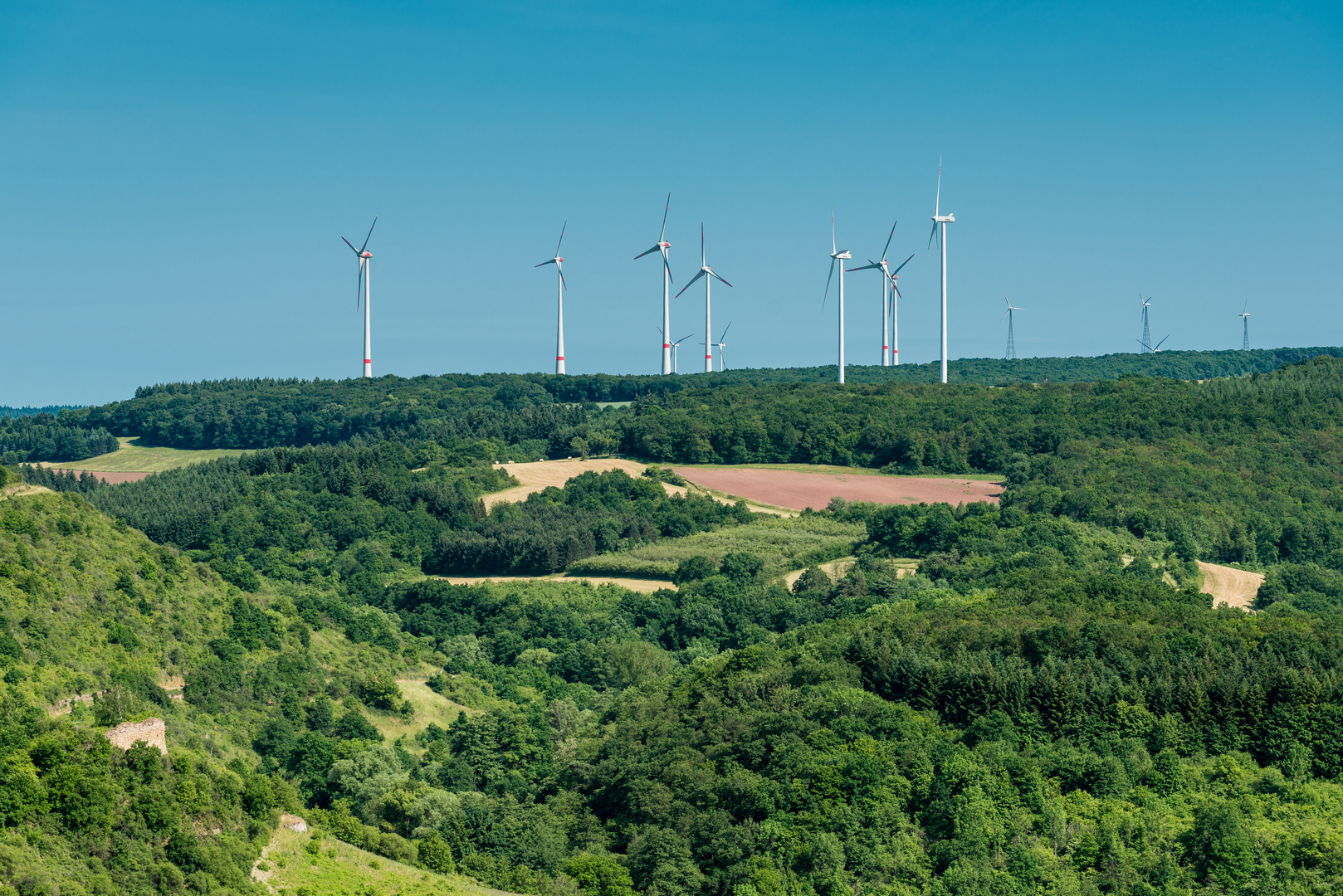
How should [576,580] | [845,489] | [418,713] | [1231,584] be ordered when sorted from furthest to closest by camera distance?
[845,489], [576,580], [1231,584], [418,713]

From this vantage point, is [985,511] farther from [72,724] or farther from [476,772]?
[72,724]

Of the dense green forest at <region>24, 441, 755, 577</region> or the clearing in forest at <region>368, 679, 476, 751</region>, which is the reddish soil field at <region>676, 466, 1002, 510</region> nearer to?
the dense green forest at <region>24, 441, 755, 577</region>

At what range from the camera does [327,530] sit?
16788 centimetres

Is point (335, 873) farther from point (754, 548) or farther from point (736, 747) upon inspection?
point (754, 548)

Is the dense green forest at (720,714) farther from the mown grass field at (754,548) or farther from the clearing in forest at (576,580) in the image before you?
the clearing in forest at (576,580)

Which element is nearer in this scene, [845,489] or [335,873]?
[335,873]

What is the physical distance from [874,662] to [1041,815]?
19.9 m

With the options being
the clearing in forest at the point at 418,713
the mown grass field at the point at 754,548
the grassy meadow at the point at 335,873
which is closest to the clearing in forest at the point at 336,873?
the grassy meadow at the point at 335,873

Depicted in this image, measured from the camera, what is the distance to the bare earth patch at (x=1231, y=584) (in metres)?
125

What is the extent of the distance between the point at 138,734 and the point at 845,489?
13922 cm

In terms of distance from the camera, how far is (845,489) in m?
191

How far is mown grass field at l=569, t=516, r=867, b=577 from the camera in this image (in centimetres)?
15238

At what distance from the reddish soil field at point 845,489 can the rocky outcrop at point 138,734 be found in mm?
128416

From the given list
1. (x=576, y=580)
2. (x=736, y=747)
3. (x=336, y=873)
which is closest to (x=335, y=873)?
(x=336, y=873)
